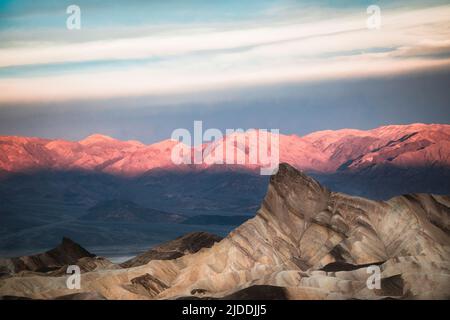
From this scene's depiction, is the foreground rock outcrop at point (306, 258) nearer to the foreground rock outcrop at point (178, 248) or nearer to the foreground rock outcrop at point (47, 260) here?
the foreground rock outcrop at point (178, 248)

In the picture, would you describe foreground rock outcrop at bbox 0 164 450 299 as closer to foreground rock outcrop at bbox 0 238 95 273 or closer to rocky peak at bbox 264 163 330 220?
rocky peak at bbox 264 163 330 220

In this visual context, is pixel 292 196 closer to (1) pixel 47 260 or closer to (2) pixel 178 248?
(2) pixel 178 248

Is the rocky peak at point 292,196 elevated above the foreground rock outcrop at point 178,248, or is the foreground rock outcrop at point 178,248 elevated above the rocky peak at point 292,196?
the rocky peak at point 292,196

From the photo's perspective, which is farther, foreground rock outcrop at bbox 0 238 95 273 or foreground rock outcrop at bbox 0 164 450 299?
foreground rock outcrop at bbox 0 238 95 273

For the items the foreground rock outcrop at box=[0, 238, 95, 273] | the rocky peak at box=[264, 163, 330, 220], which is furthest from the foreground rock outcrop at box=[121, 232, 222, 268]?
the rocky peak at box=[264, 163, 330, 220]

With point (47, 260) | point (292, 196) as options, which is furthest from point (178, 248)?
point (292, 196)

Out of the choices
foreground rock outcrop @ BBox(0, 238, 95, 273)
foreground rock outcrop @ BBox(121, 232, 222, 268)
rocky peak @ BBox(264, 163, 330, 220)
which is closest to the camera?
rocky peak @ BBox(264, 163, 330, 220)

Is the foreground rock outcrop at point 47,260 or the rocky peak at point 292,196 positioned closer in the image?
the rocky peak at point 292,196

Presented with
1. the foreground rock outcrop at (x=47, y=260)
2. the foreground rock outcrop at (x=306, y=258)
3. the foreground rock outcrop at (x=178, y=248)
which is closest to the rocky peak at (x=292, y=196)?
the foreground rock outcrop at (x=306, y=258)

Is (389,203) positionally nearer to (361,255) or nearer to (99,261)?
(361,255)

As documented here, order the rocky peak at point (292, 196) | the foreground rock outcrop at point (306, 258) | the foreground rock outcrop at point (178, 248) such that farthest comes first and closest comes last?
the foreground rock outcrop at point (178, 248) → the rocky peak at point (292, 196) → the foreground rock outcrop at point (306, 258)
